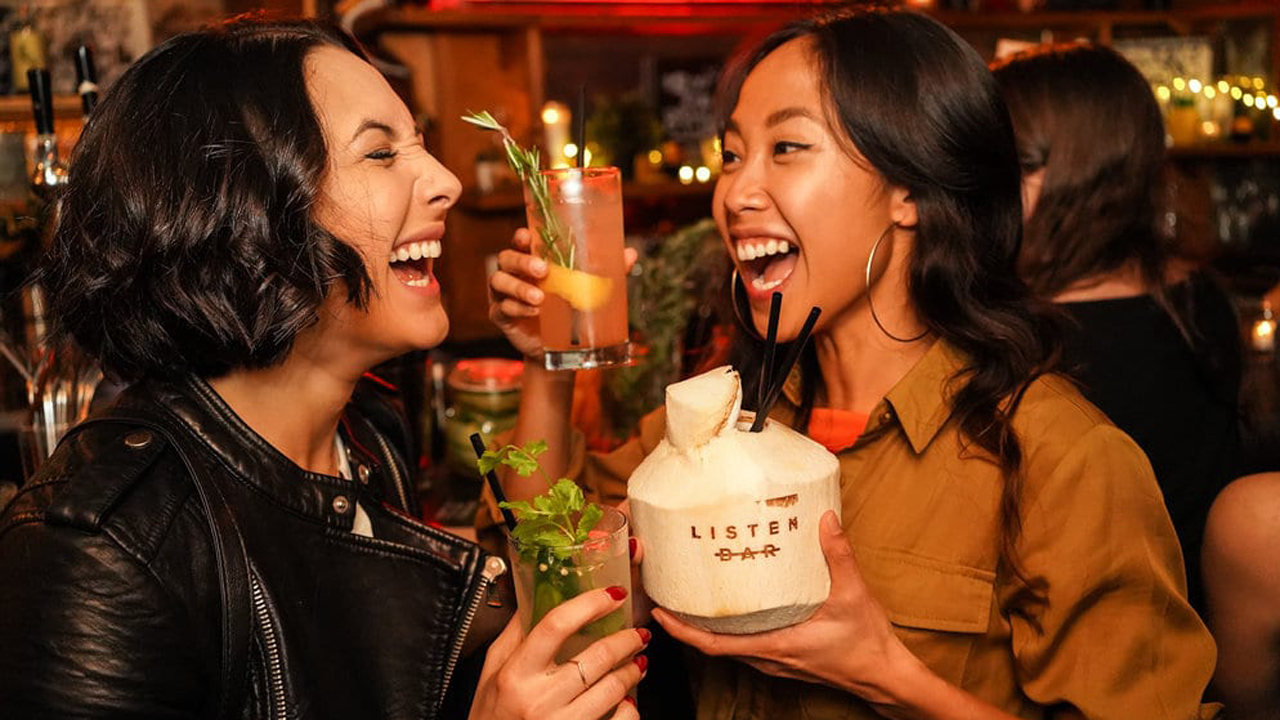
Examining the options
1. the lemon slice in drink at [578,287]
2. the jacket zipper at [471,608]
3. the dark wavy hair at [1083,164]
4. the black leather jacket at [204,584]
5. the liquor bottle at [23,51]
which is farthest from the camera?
the liquor bottle at [23,51]

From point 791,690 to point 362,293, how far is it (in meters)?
0.87

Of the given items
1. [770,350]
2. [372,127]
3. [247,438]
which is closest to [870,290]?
[770,350]

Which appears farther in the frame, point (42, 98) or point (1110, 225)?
point (1110, 225)

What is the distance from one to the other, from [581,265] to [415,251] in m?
0.28

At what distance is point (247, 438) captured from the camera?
1.56m

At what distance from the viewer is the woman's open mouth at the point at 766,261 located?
1807 mm

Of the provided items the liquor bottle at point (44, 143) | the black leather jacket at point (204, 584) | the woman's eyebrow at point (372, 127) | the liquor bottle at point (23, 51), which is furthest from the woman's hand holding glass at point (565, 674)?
the liquor bottle at point (23, 51)

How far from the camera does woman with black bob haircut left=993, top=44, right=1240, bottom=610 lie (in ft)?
8.43

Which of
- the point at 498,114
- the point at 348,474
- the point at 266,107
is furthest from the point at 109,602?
the point at 498,114

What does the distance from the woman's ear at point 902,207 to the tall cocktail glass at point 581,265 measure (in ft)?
1.42

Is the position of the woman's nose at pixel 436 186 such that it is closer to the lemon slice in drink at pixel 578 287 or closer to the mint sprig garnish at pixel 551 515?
the lemon slice in drink at pixel 578 287

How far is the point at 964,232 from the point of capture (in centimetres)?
185

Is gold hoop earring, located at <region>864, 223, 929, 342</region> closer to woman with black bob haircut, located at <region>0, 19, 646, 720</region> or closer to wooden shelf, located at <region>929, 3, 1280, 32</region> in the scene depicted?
woman with black bob haircut, located at <region>0, 19, 646, 720</region>

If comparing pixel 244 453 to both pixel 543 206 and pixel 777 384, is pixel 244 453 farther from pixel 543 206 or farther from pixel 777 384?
pixel 777 384
